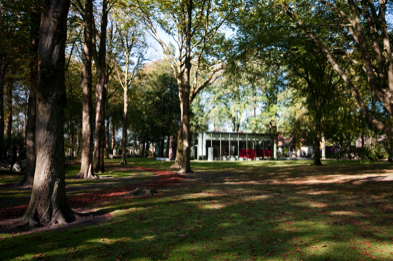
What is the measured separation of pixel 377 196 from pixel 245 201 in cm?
520

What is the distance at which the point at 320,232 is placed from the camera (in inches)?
219

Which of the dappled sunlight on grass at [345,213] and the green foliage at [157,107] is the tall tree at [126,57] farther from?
the dappled sunlight on grass at [345,213]

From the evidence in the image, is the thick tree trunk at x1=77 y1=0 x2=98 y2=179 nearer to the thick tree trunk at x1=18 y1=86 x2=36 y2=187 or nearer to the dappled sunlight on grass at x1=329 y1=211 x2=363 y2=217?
the thick tree trunk at x1=18 y1=86 x2=36 y2=187

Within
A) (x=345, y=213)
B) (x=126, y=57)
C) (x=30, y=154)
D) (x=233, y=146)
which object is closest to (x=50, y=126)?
(x=30, y=154)

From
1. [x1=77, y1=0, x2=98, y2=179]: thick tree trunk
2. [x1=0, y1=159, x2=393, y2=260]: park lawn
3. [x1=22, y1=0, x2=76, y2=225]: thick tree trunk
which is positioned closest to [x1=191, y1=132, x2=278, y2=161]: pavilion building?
[x1=77, y1=0, x2=98, y2=179]: thick tree trunk

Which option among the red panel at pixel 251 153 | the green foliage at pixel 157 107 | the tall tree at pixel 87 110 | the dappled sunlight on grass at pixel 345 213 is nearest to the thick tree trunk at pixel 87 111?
the tall tree at pixel 87 110

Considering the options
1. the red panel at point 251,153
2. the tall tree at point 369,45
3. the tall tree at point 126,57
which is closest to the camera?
the tall tree at point 369,45

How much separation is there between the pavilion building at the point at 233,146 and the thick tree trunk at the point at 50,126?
32.4m

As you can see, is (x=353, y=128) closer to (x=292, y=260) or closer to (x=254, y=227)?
(x=254, y=227)

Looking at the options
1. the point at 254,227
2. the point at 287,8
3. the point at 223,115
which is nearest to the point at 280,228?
the point at 254,227

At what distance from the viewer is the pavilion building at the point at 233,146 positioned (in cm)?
3900

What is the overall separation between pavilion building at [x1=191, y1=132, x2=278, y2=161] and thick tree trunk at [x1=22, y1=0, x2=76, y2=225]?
32.4 m

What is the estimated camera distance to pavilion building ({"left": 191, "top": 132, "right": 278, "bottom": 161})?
39000 millimetres

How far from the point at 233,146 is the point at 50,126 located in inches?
1410
